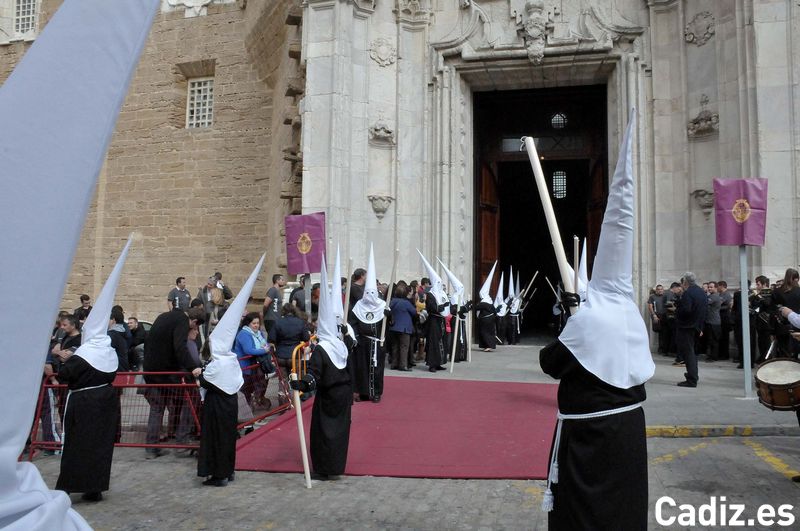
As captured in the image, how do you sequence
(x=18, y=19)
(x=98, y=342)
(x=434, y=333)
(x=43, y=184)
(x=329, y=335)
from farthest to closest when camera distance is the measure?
(x=18, y=19) < (x=434, y=333) < (x=329, y=335) < (x=98, y=342) < (x=43, y=184)

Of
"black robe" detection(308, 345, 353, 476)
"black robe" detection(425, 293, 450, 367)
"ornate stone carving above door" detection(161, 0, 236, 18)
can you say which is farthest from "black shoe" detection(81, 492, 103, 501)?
"ornate stone carving above door" detection(161, 0, 236, 18)

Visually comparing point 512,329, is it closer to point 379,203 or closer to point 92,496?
point 379,203

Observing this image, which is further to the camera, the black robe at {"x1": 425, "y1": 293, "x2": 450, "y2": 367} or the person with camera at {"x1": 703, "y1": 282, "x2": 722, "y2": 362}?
the person with camera at {"x1": 703, "y1": 282, "x2": 722, "y2": 362}

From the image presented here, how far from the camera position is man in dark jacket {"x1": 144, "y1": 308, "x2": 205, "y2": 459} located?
722 cm

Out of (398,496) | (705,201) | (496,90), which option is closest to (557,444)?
(398,496)

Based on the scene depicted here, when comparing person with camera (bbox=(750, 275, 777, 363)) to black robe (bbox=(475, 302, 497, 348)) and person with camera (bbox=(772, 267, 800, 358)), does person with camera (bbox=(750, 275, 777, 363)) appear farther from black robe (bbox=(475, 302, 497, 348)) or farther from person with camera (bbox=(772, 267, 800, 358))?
black robe (bbox=(475, 302, 497, 348))

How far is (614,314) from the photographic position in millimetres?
3498

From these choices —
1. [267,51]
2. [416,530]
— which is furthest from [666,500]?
[267,51]

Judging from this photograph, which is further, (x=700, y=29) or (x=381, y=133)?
(x=381, y=133)

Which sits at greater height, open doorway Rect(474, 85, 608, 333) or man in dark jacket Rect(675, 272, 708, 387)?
open doorway Rect(474, 85, 608, 333)

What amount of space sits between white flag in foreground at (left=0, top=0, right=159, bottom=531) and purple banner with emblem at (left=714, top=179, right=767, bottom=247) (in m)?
9.53

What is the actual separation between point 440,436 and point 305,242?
14.5 ft

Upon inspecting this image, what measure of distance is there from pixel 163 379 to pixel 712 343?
10.0m

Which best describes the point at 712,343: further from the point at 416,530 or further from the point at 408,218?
the point at 416,530
